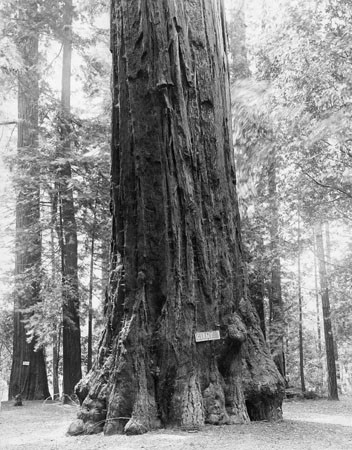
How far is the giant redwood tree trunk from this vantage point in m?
4.15

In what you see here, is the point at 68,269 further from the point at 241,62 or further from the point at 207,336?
the point at 207,336

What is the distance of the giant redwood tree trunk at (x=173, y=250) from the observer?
415 centimetres

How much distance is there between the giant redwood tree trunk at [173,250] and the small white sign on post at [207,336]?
0.04 metres

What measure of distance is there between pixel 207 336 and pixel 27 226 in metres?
11.2

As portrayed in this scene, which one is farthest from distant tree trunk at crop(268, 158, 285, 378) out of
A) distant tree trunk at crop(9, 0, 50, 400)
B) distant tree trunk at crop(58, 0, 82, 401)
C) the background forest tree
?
distant tree trunk at crop(9, 0, 50, 400)

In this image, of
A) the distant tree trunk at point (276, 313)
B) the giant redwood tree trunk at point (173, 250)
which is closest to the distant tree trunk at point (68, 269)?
Answer: the distant tree trunk at point (276, 313)

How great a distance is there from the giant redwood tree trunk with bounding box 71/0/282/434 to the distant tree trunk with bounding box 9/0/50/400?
8.28 m

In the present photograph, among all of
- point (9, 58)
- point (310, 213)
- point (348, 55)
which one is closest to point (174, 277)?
point (348, 55)

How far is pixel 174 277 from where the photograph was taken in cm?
438

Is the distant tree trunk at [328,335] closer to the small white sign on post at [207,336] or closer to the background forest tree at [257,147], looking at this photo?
the background forest tree at [257,147]

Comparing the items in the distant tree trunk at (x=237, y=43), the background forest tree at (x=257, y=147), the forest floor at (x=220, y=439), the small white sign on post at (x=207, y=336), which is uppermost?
the distant tree trunk at (x=237, y=43)

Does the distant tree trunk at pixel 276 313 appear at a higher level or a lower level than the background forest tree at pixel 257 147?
lower

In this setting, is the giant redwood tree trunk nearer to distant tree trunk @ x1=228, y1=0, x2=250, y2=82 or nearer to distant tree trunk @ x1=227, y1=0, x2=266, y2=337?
distant tree trunk @ x1=227, y1=0, x2=266, y2=337

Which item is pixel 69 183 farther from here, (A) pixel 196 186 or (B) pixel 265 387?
(B) pixel 265 387
